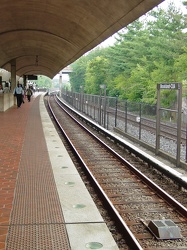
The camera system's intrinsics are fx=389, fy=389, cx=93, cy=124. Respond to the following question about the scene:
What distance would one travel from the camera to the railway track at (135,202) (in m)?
5.37

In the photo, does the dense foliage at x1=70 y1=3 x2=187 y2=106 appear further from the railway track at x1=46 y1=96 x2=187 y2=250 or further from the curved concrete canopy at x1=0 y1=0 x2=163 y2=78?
the railway track at x1=46 y1=96 x2=187 y2=250

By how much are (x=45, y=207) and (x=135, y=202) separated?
1812mm

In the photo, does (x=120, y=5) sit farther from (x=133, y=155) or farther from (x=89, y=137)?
(x=89, y=137)

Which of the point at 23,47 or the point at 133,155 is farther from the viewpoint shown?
the point at 23,47

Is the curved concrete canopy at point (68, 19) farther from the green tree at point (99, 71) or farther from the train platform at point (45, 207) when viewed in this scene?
the green tree at point (99, 71)

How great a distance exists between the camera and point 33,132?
16.1 metres

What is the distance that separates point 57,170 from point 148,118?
20.4ft

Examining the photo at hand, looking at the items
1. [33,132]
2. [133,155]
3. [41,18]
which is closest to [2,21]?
[41,18]

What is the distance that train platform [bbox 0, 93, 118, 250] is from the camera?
16.1ft

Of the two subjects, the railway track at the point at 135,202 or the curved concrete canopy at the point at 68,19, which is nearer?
the railway track at the point at 135,202

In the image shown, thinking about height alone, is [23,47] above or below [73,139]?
above

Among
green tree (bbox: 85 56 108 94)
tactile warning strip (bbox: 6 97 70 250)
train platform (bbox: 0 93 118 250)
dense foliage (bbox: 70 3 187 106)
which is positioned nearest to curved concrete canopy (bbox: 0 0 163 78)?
train platform (bbox: 0 93 118 250)

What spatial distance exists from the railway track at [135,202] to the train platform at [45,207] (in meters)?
0.47

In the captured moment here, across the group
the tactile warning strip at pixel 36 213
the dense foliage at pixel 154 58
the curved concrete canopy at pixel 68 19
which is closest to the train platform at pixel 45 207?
the tactile warning strip at pixel 36 213
